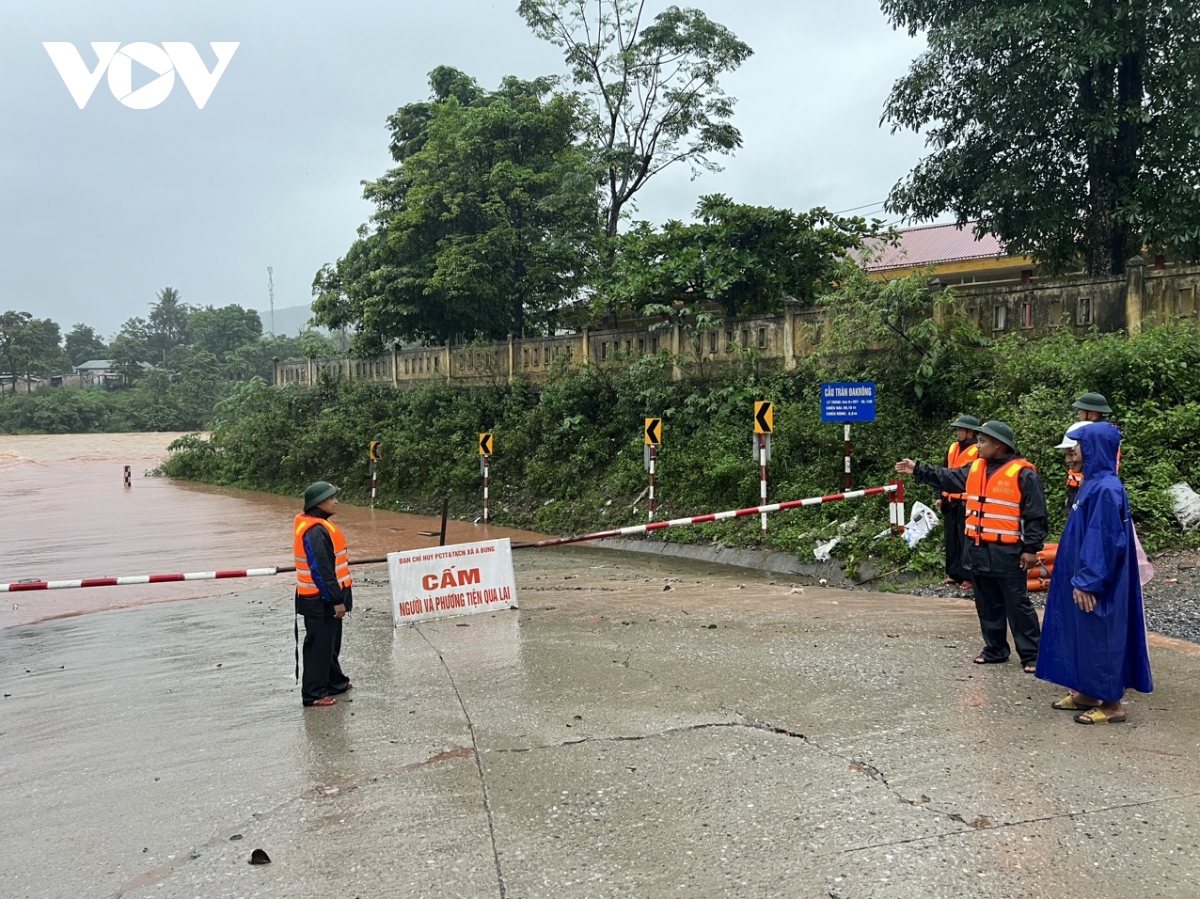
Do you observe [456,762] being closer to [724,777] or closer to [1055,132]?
[724,777]

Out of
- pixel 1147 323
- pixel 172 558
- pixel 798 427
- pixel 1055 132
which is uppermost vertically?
pixel 1055 132

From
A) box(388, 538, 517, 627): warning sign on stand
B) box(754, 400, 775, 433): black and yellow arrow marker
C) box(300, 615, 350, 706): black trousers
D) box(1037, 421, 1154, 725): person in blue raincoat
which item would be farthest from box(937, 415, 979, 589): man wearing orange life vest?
box(300, 615, 350, 706): black trousers

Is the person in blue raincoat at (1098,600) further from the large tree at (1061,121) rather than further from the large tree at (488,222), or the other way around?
the large tree at (488,222)

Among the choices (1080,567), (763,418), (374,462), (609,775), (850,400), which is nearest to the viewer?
(609,775)

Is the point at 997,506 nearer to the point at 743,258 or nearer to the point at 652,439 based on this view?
the point at 652,439

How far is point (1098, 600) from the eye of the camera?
4953mm

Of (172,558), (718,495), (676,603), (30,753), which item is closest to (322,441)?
(172,558)

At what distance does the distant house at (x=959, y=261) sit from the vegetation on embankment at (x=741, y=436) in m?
9.70

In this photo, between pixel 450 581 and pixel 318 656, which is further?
pixel 450 581

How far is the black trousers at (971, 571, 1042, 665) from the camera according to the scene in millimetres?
6066

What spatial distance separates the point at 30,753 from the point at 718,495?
11.8 meters

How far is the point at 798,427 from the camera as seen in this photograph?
15227mm

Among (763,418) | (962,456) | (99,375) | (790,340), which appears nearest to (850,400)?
(763,418)

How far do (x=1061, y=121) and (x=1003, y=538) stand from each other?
527 inches
